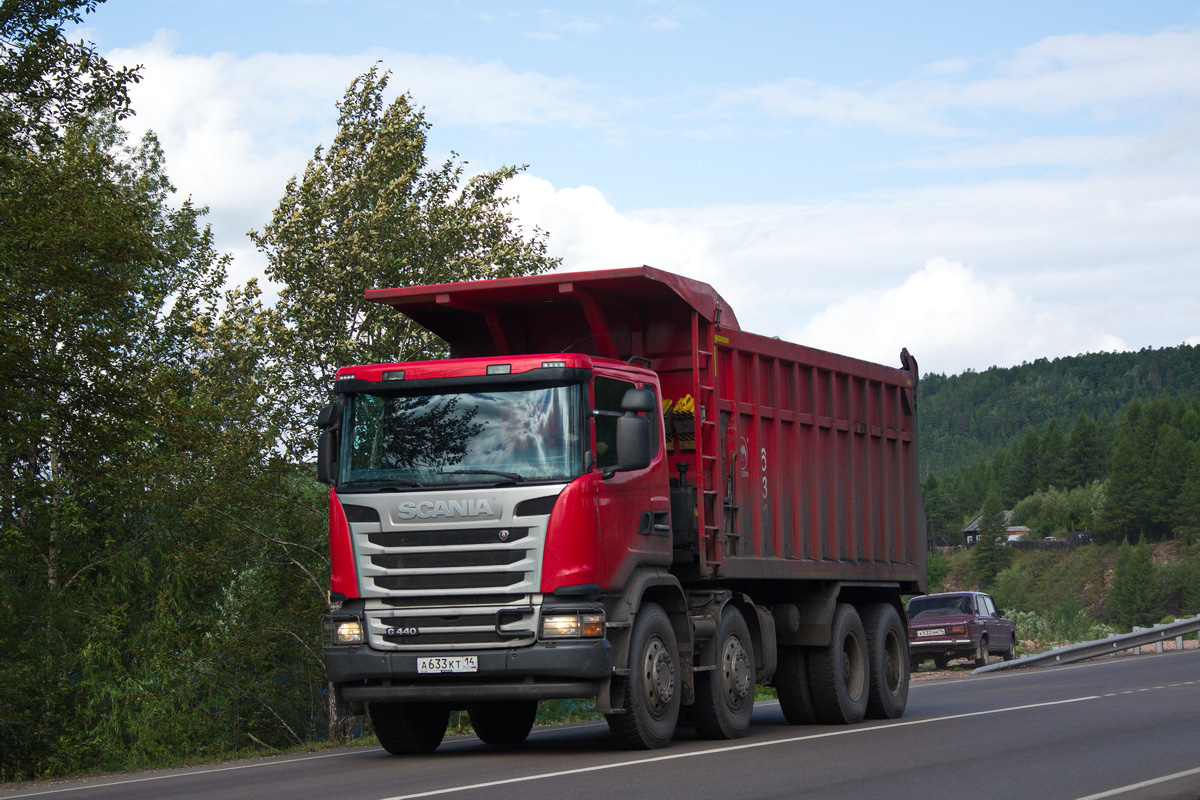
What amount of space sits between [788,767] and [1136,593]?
5507 inches

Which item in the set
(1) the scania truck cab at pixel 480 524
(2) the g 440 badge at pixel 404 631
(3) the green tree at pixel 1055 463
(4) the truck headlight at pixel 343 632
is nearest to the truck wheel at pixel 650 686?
(1) the scania truck cab at pixel 480 524

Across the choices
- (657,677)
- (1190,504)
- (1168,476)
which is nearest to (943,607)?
(657,677)

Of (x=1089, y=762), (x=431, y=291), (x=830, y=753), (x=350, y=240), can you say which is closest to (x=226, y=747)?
(x=350, y=240)

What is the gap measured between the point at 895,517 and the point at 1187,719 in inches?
154

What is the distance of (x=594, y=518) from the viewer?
11.0 metres

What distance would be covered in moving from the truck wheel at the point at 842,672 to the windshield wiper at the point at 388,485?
561 centimetres

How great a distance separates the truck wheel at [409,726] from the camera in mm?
12469

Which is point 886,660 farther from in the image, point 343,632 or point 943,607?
point 943,607

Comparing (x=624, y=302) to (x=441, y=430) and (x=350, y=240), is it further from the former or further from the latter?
(x=350, y=240)

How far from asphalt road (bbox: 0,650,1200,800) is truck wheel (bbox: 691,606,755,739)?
249 millimetres

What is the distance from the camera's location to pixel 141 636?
23.0 m

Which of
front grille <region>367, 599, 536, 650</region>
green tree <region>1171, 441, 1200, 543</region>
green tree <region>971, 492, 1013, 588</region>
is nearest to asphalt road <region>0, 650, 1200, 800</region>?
front grille <region>367, 599, 536, 650</region>

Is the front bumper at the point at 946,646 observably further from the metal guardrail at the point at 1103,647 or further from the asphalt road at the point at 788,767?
the asphalt road at the point at 788,767

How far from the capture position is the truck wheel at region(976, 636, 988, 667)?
104 feet
